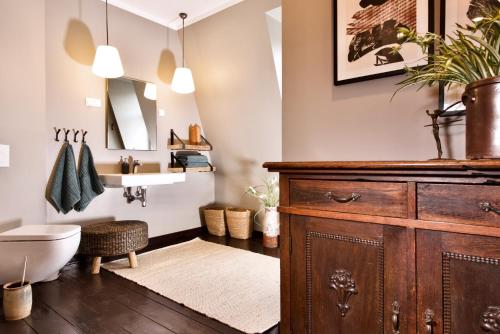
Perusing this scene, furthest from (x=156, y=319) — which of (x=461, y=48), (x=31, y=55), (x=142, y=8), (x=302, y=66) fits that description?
(x=142, y=8)

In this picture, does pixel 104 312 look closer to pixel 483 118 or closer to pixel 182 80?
pixel 483 118

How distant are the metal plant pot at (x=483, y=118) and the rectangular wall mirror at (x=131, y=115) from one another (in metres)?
2.98

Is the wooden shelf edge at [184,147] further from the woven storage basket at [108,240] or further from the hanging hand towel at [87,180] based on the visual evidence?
the woven storage basket at [108,240]

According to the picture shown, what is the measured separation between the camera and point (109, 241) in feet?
8.10

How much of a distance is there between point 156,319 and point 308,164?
1438mm

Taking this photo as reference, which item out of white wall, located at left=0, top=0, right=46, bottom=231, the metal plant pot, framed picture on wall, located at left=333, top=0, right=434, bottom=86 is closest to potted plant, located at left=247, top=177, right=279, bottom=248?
framed picture on wall, located at left=333, top=0, right=434, bottom=86

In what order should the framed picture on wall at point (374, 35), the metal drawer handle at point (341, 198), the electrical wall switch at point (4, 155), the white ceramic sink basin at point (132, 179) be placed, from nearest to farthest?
the metal drawer handle at point (341, 198)
the framed picture on wall at point (374, 35)
the electrical wall switch at point (4, 155)
the white ceramic sink basin at point (132, 179)

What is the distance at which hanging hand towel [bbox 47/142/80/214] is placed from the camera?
96.8 inches

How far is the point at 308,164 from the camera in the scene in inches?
42.5

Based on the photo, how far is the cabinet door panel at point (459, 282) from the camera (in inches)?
30.0

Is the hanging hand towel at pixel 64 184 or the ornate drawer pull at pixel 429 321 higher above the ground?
the hanging hand towel at pixel 64 184

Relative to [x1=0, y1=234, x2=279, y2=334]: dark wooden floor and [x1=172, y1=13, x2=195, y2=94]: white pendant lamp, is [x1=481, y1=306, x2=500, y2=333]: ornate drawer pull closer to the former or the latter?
[x1=0, y1=234, x2=279, y2=334]: dark wooden floor

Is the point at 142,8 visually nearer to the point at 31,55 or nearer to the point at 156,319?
the point at 31,55

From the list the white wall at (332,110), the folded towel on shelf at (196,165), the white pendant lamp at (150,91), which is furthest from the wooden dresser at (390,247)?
the white pendant lamp at (150,91)
